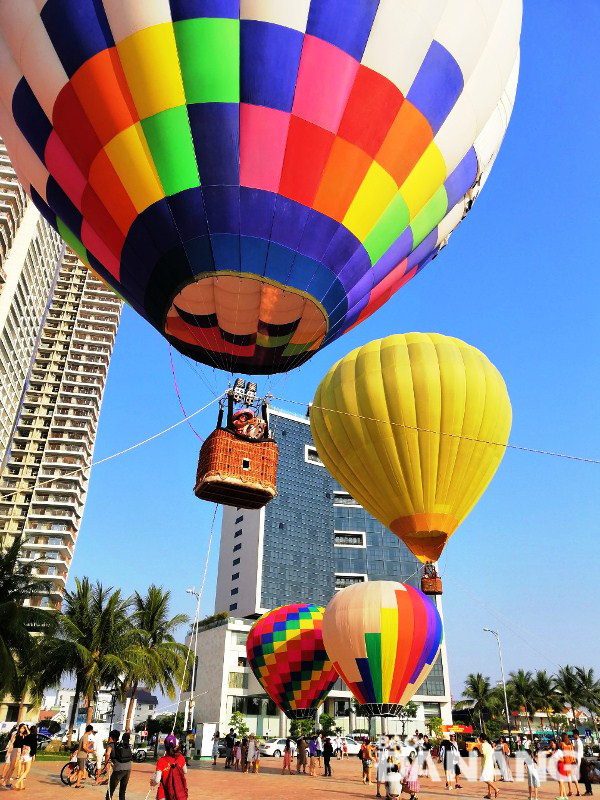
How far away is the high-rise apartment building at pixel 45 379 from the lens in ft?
222

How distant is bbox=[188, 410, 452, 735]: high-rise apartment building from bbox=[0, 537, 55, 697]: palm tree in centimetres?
4927

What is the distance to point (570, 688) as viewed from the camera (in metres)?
73.7

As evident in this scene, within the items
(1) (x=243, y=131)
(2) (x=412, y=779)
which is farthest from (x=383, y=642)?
(1) (x=243, y=131)

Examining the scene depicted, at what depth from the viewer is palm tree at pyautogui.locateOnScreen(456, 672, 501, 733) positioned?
3079 inches

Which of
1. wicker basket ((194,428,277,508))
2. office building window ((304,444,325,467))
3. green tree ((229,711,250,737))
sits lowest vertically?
green tree ((229,711,250,737))

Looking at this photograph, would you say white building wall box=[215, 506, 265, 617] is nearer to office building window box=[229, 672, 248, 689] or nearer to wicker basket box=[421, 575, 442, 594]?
office building window box=[229, 672, 248, 689]

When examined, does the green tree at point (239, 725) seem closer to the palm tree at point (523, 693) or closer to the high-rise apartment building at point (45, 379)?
the high-rise apartment building at point (45, 379)

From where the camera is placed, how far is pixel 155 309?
1116cm

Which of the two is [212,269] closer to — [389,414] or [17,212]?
[389,414]

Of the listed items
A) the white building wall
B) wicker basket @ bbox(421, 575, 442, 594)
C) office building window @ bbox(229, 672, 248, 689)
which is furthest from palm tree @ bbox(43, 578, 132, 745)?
the white building wall

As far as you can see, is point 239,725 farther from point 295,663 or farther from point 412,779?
point 412,779

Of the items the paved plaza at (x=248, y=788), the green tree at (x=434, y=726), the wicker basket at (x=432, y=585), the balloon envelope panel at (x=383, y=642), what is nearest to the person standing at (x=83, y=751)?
the paved plaza at (x=248, y=788)

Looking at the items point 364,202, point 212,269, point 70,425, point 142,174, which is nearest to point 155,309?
point 212,269

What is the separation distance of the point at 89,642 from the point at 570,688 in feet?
208
